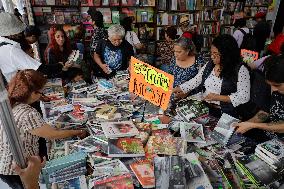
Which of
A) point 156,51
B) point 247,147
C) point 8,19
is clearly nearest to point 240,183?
point 247,147

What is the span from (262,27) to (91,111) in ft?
17.5

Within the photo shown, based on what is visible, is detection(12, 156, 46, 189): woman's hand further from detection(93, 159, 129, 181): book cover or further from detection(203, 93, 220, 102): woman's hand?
detection(203, 93, 220, 102): woman's hand

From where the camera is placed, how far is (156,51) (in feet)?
23.3

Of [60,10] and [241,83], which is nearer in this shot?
[241,83]

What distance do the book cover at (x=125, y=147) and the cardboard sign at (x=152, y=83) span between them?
17.3 inches

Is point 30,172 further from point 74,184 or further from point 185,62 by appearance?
point 185,62

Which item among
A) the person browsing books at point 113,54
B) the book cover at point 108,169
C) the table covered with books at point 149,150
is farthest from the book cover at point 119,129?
the person browsing books at point 113,54

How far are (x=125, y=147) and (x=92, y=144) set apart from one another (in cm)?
31

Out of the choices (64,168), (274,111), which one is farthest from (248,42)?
(64,168)

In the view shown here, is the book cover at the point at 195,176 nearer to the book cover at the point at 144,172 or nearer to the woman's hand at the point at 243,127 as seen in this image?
the book cover at the point at 144,172

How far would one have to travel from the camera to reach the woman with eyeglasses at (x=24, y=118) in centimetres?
213

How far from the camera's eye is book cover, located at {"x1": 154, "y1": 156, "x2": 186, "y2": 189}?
70.2 inches

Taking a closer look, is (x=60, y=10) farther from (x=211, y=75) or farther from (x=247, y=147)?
(x=247, y=147)

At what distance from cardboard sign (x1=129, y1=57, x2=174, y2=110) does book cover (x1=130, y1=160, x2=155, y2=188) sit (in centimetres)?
61
